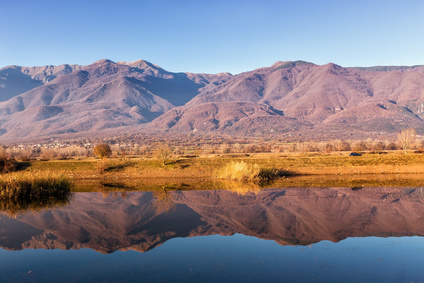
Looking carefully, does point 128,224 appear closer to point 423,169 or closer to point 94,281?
point 94,281

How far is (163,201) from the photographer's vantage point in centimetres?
2705

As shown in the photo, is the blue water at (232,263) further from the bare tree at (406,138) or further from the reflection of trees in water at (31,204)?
the bare tree at (406,138)

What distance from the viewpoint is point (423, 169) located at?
41.0 meters

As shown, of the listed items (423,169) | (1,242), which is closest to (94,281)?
(1,242)

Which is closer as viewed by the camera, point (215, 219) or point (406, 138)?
point (215, 219)

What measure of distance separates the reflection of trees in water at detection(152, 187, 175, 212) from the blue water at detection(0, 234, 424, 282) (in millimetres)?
7366

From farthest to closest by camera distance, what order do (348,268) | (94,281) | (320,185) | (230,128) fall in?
(230,128)
(320,185)
(348,268)
(94,281)

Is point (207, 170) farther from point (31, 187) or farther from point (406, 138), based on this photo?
point (406, 138)

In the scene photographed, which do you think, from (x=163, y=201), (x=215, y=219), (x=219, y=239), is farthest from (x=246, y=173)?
(x=219, y=239)

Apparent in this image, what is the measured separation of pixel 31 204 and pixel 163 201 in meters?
9.68

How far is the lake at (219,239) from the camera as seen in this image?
1327 centimetres

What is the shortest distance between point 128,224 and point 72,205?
764 cm

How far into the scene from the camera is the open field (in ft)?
123

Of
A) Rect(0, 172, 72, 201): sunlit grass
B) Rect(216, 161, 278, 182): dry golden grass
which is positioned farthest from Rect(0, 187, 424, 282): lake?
Rect(216, 161, 278, 182): dry golden grass
